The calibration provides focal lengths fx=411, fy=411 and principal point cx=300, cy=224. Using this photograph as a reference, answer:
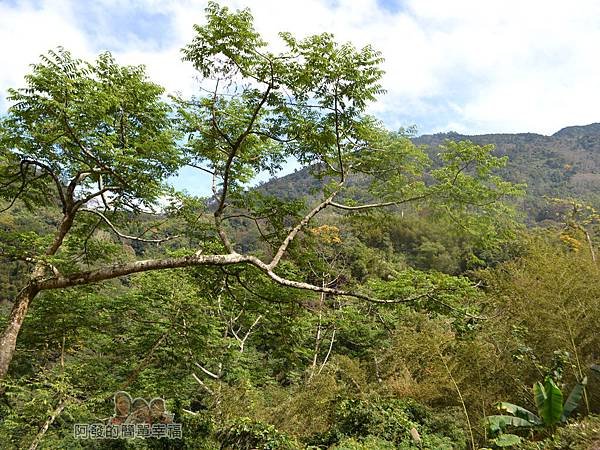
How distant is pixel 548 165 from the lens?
86.6 metres

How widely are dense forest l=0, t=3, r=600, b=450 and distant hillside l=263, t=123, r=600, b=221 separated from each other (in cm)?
4227

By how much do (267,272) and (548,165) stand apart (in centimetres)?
9780

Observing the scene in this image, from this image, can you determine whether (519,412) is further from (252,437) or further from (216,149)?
(216,149)

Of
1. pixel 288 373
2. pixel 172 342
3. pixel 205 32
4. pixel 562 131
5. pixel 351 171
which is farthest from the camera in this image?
pixel 562 131

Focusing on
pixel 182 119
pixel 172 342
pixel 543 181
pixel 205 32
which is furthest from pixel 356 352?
pixel 543 181

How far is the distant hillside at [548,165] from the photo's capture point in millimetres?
65375

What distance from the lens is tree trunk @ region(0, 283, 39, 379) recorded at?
227 inches

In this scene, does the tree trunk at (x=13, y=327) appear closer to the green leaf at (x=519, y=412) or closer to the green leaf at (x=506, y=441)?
the green leaf at (x=506, y=441)

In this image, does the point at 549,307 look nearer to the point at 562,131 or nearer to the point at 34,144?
the point at 34,144

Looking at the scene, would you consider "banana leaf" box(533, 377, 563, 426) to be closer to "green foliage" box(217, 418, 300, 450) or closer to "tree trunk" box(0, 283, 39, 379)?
"green foliage" box(217, 418, 300, 450)

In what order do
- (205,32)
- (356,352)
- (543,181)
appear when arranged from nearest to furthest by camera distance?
(205,32) → (356,352) → (543,181)

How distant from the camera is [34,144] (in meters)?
5.90

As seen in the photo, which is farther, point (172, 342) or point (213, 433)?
point (172, 342)

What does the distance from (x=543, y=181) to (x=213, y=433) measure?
275ft
